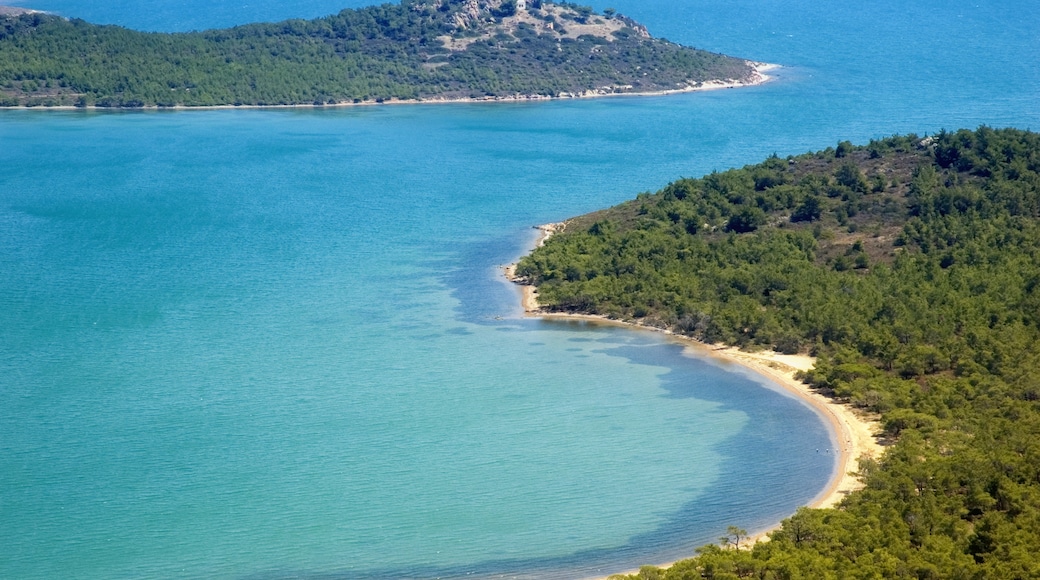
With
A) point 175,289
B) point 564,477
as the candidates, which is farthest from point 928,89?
point 564,477

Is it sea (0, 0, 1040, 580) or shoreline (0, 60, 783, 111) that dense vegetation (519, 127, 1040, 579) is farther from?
shoreline (0, 60, 783, 111)

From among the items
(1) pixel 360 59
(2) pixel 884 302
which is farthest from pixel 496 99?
(2) pixel 884 302

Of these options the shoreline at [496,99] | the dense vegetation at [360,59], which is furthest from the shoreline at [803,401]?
the dense vegetation at [360,59]

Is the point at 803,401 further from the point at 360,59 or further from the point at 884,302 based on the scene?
the point at 360,59

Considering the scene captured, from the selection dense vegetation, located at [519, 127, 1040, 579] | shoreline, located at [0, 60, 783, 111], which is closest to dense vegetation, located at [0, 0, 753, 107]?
shoreline, located at [0, 60, 783, 111]

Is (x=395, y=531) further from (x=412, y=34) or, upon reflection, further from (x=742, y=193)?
(x=412, y=34)

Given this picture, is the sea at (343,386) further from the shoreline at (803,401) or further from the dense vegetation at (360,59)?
the dense vegetation at (360,59)

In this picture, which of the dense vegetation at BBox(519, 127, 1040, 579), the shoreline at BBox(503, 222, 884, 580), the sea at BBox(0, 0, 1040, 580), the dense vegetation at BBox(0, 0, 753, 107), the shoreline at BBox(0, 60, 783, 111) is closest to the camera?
the dense vegetation at BBox(519, 127, 1040, 579)

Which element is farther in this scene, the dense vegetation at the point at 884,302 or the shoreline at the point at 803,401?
the shoreline at the point at 803,401
